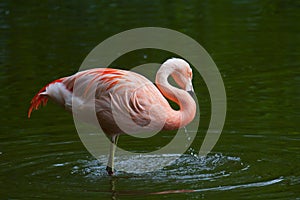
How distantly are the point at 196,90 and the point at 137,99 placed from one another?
11.1ft

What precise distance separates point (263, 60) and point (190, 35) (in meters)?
2.29

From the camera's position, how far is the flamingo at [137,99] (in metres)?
6.33

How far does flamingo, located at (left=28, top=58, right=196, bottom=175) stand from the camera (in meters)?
6.33

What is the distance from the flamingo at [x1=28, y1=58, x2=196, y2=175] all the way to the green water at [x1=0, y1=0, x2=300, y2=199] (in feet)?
1.53

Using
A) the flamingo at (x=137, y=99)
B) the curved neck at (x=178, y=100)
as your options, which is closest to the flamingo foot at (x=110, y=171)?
the flamingo at (x=137, y=99)

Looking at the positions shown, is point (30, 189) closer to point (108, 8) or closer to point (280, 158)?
point (280, 158)

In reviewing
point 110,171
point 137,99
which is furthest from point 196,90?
point 137,99

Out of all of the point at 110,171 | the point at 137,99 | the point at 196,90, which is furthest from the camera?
the point at 196,90

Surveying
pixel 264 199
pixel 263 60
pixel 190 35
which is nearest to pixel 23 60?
pixel 190 35

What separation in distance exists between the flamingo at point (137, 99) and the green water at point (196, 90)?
18.4 inches

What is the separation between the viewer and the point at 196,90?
9672 mm

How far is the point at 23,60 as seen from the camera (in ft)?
39.3

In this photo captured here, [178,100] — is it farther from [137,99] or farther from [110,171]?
[110,171]

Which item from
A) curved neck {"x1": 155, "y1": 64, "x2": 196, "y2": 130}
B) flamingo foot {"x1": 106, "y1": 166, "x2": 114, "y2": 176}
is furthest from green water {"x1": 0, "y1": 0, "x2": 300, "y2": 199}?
curved neck {"x1": 155, "y1": 64, "x2": 196, "y2": 130}
